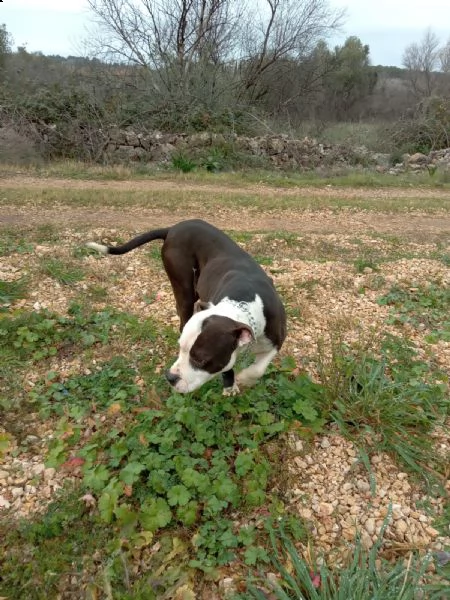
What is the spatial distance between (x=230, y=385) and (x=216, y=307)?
75 cm

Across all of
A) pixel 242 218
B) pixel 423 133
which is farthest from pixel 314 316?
pixel 423 133

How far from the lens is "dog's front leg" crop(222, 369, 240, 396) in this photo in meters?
3.25

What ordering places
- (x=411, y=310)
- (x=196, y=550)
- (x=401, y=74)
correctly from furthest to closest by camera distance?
(x=401, y=74) < (x=411, y=310) < (x=196, y=550)

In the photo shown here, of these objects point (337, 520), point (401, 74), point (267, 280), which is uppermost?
point (401, 74)

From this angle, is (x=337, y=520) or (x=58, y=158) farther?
(x=58, y=158)

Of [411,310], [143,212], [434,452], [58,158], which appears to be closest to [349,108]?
[58,158]

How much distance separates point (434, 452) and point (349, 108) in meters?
30.7

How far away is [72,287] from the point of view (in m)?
4.93

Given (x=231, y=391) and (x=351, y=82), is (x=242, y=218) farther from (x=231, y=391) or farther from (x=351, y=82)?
(x=351, y=82)

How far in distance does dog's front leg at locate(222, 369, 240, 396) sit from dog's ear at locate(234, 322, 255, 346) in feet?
2.13

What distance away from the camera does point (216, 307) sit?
2795 mm

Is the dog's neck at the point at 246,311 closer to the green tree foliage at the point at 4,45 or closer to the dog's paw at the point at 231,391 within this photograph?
the dog's paw at the point at 231,391

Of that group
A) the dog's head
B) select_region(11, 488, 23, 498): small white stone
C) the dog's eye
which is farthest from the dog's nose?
select_region(11, 488, 23, 498): small white stone

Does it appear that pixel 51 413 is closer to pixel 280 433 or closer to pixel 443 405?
pixel 280 433
